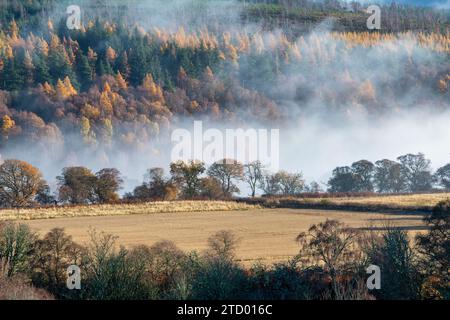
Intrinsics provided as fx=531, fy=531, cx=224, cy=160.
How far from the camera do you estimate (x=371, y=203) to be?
57.3m

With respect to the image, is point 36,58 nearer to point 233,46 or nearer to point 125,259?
point 233,46

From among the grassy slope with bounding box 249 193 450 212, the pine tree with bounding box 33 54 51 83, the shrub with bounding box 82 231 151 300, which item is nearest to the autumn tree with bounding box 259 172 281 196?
the grassy slope with bounding box 249 193 450 212

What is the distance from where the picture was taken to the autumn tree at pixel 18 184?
63.3 meters

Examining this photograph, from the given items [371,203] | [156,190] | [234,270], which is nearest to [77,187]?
[156,190]

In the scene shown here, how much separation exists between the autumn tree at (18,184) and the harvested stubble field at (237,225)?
14632 millimetres

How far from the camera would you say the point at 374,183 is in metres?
84.0

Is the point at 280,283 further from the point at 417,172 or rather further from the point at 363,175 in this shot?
the point at 417,172

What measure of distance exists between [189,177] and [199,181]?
1.55 m

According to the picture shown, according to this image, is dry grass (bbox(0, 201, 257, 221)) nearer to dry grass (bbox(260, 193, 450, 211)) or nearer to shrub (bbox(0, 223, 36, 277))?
dry grass (bbox(260, 193, 450, 211))

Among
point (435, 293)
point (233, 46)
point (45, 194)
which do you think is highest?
point (233, 46)

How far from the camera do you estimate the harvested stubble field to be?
35312 mm

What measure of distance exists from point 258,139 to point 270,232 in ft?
241

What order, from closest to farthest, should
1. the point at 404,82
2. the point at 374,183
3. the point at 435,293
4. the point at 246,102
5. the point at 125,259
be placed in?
the point at 435,293 → the point at 125,259 → the point at 374,183 → the point at 246,102 → the point at 404,82
